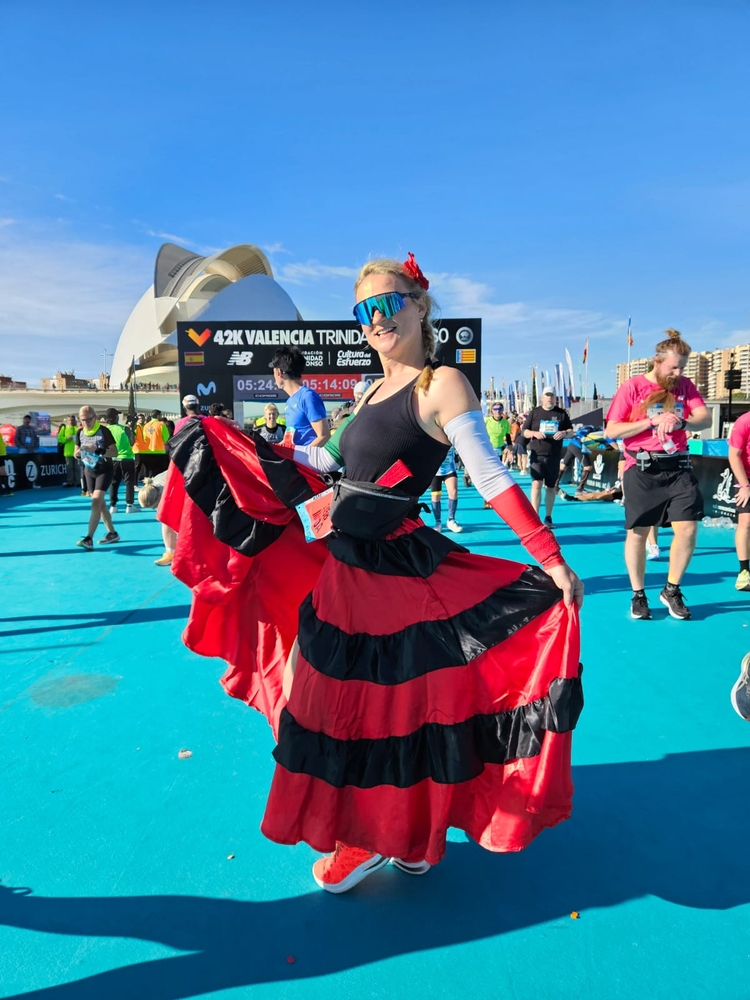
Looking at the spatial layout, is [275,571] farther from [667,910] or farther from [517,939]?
[667,910]

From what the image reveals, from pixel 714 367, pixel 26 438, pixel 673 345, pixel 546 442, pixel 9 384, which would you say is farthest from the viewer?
pixel 9 384

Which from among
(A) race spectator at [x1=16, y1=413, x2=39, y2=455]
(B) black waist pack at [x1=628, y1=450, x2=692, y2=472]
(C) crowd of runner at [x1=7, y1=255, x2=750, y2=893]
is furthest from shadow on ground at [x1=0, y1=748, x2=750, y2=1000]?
(A) race spectator at [x1=16, y1=413, x2=39, y2=455]

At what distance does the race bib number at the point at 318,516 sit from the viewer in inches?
75.7

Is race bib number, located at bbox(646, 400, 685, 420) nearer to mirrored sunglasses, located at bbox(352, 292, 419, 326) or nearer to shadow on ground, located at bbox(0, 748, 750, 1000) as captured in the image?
shadow on ground, located at bbox(0, 748, 750, 1000)

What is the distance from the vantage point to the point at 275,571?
215 centimetres

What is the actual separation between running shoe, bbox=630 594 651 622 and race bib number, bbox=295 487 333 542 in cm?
339

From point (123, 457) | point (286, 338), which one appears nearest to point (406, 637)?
point (123, 457)

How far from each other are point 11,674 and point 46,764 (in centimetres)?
129

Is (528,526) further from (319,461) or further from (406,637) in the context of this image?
(319,461)

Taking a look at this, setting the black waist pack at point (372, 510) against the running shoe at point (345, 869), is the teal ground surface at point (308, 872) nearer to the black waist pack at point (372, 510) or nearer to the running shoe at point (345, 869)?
the running shoe at point (345, 869)

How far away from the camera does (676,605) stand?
178 inches

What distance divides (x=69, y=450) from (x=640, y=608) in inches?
565

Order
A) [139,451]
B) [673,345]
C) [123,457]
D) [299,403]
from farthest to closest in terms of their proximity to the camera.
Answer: [139,451], [123,457], [299,403], [673,345]

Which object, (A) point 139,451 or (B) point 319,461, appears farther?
(A) point 139,451
